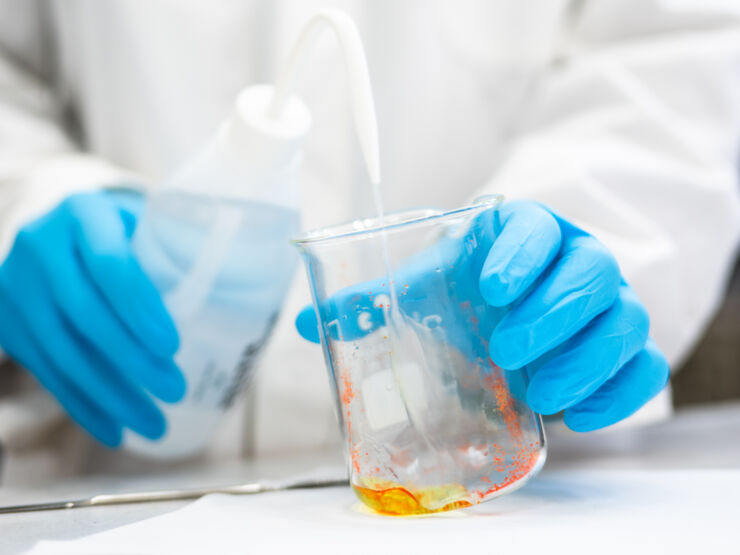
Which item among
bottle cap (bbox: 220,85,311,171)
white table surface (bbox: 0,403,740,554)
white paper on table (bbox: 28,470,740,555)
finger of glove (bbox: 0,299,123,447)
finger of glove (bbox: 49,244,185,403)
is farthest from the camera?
finger of glove (bbox: 0,299,123,447)

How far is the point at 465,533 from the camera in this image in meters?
0.46

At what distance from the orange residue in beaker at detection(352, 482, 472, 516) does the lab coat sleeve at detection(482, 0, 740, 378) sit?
456mm

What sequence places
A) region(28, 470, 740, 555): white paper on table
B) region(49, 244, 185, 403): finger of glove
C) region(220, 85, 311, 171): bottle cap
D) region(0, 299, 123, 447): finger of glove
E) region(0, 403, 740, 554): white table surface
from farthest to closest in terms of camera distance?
region(0, 299, 123, 447): finger of glove
region(49, 244, 185, 403): finger of glove
region(220, 85, 311, 171): bottle cap
region(0, 403, 740, 554): white table surface
region(28, 470, 740, 555): white paper on table

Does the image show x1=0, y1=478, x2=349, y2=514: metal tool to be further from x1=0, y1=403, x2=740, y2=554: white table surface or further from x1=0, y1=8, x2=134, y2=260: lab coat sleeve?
x1=0, y1=8, x2=134, y2=260: lab coat sleeve

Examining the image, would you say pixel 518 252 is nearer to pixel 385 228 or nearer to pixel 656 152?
pixel 385 228

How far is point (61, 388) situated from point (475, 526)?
595mm

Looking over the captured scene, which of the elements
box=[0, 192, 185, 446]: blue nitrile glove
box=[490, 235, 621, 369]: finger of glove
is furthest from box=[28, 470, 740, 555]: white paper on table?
box=[0, 192, 185, 446]: blue nitrile glove

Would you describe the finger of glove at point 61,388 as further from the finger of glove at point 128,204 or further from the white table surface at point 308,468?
the finger of glove at point 128,204

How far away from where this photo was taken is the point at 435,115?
3.27 feet

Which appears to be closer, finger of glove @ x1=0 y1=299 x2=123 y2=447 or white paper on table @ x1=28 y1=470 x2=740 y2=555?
white paper on table @ x1=28 y1=470 x2=740 y2=555

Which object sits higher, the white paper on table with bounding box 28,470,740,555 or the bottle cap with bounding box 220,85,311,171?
the bottle cap with bounding box 220,85,311,171

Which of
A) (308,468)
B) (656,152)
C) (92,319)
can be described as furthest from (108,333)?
(656,152)

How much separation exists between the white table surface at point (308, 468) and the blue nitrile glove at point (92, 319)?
0.09 m

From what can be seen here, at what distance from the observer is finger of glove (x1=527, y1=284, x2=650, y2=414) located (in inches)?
21.8
